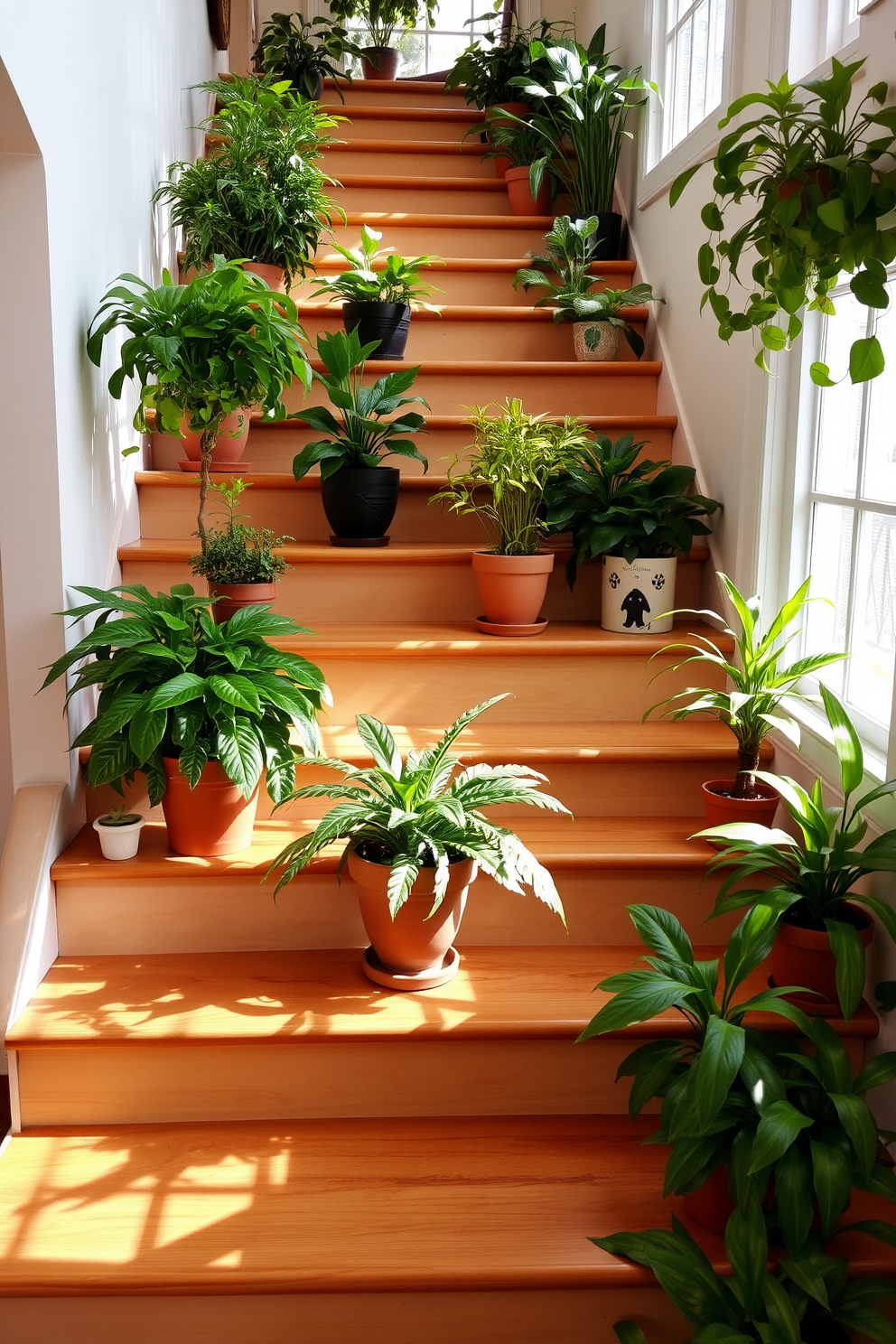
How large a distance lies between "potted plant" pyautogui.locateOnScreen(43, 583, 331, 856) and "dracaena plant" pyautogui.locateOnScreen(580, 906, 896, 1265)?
780 mm

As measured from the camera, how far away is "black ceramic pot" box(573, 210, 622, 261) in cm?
372

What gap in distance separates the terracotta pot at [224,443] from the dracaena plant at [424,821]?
46.6 inches

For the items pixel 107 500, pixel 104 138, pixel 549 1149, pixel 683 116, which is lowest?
pixel 549 1149

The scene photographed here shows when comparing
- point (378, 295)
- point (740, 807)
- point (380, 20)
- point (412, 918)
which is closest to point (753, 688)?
point (740, 807)

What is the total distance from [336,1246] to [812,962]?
923 mm

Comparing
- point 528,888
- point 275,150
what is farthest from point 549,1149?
point 275,150

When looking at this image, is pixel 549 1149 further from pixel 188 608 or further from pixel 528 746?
pixel 188 608

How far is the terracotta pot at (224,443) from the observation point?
2924 mm

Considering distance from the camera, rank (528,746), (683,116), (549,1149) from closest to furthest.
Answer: (549,1149) → (528,746) → (683,116)

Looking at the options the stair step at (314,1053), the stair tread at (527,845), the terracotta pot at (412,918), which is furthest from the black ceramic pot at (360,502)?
the stair step at (314,1053)

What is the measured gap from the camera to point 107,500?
2.58m

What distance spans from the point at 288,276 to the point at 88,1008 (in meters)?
2.23

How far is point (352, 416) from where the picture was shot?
2770mm

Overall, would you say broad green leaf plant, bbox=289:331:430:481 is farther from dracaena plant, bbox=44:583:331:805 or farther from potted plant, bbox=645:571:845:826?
potted plant, bbox=645:571:845:826
